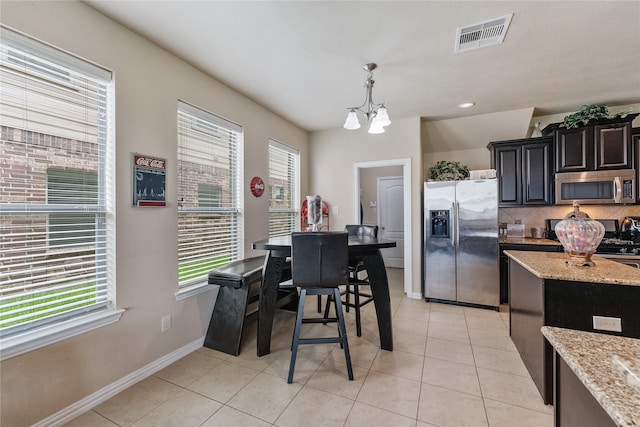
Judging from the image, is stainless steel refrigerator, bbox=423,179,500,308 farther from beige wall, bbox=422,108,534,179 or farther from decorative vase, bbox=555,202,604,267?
decorative vase, bbox=555,202,604,267

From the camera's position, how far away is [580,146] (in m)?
3.33

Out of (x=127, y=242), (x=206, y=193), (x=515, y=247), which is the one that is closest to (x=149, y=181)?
(x=127, y=242)

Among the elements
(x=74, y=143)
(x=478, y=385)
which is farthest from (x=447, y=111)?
(x=74, y=143)

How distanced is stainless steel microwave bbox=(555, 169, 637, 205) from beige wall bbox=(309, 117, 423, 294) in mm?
1741

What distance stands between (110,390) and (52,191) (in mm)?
1392

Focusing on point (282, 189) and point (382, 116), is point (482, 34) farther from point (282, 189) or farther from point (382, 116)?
point (282, 189)

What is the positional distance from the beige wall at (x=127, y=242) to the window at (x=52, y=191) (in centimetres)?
8

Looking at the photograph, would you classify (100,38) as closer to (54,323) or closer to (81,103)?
(81,103)

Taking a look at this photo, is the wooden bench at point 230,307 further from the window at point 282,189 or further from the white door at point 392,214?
the white door at point 392,214

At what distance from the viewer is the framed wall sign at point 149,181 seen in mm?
2016

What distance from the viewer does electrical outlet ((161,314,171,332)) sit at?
220cm

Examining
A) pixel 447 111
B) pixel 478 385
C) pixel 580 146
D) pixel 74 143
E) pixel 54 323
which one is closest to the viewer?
pixel 54 323

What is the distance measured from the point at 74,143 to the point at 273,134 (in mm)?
2256

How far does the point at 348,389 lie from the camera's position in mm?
1898
